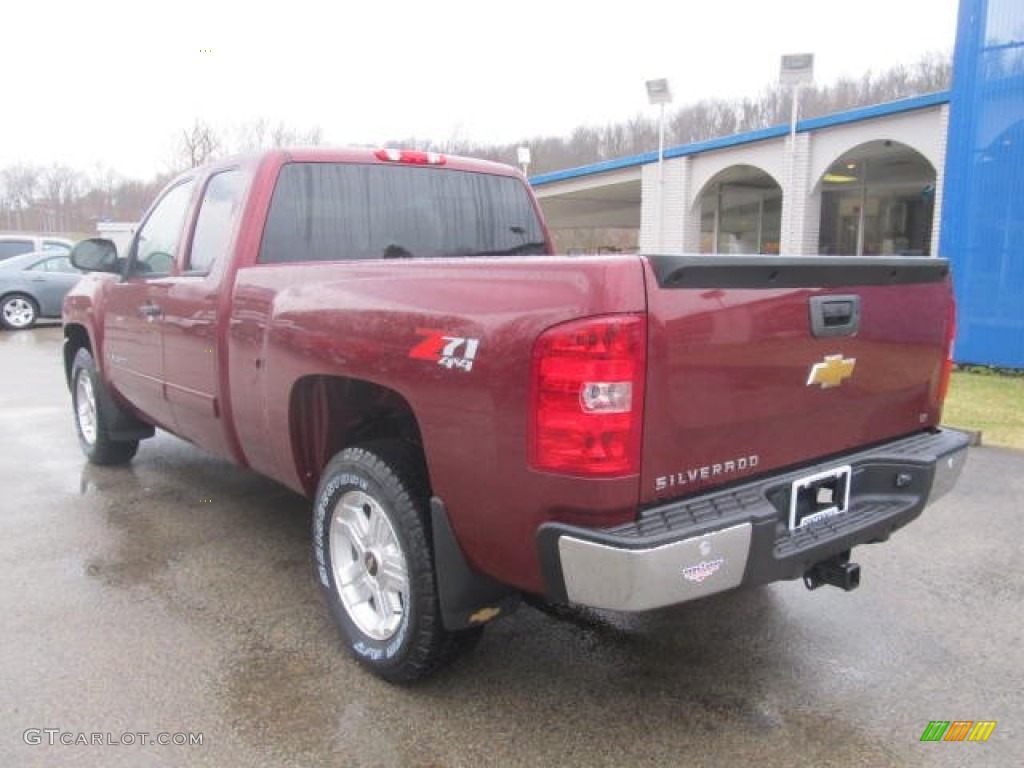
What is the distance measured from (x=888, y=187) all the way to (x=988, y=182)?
348 inches

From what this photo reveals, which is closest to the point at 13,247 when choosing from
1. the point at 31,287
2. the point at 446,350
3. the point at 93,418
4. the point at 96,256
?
the point at 31,287

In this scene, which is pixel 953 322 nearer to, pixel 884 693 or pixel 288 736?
pixel 884 693

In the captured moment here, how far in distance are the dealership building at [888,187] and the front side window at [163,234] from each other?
384 centimetres

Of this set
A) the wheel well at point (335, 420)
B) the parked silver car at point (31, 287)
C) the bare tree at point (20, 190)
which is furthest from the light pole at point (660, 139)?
the bare tree at point (20, 190)

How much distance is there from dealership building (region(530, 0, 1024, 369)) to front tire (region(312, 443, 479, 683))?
2689 mm

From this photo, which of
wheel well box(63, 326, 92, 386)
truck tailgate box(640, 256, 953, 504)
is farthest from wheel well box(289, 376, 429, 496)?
wheel well box(63, 326, 92, 386)

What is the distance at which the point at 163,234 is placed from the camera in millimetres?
4844

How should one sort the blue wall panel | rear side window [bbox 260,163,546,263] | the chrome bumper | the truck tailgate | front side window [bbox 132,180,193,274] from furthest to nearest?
the blue wall panel, front side window [bbox 132,180,193,274], rear side window [bbox 260,163,546,263], the truck tailgate, the chrome bumper

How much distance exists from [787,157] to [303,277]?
13926 millimetres

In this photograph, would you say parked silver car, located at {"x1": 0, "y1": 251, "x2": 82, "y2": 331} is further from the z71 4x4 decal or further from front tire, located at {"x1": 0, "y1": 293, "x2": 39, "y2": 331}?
the z71 4x4 decal

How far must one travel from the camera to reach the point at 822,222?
18.2m

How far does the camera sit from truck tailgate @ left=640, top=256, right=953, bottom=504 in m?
2.28

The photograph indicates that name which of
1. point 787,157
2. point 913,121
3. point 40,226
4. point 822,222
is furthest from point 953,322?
point 40,226

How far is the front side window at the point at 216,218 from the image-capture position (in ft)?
12.8
